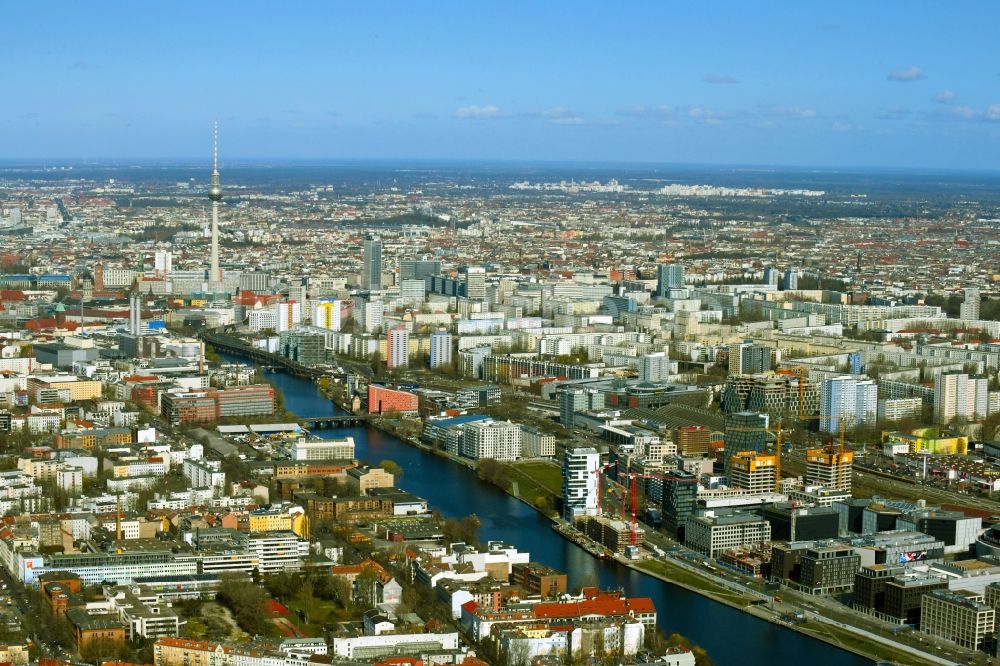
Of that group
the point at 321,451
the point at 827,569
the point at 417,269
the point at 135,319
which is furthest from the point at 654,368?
the point at 417,269

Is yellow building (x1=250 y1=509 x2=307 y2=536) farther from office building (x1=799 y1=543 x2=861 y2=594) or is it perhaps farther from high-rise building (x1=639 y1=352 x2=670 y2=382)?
high-rise building (x1=639 y1=352 x2=670 y2=382)

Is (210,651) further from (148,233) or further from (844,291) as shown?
(148,233)

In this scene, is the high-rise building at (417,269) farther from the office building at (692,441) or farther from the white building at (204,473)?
the white building at (204,473)

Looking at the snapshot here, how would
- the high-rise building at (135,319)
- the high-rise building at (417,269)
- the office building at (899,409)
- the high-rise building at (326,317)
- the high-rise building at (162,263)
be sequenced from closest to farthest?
the office building at (899,409) → the high-rise building at (135,319) → the high-rise building at (326,317) → the high-rise building at (417,269) → the high-rise building at (162,263)

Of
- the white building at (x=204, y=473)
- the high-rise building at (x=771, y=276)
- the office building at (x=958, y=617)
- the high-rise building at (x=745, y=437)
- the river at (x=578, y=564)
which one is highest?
the high-rise building at (x=771, y=276)

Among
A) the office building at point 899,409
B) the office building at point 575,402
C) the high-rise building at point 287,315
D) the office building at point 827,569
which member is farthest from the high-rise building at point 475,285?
the office building at point 827,569

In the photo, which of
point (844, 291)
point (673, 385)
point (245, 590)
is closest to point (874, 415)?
point (673, 385)
